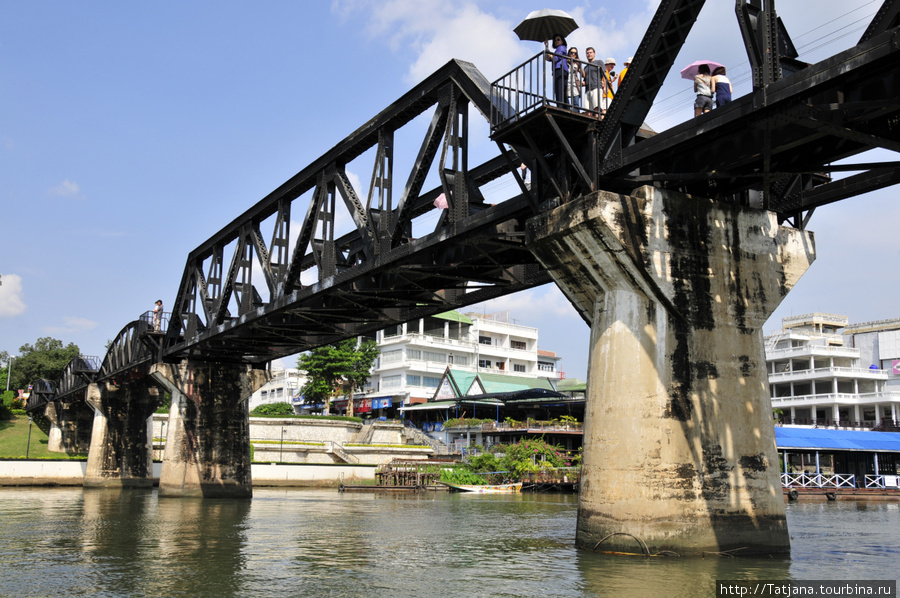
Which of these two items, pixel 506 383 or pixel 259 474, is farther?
pixel 506 383

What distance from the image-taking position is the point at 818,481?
5331 cm

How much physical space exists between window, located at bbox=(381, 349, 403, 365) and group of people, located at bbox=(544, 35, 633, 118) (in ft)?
270

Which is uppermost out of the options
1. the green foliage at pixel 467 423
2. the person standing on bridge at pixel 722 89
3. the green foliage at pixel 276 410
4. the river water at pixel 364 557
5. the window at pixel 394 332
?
the window at pixel 394 332

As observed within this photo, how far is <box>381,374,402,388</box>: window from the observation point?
99.4 meters

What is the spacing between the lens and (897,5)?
11922mm

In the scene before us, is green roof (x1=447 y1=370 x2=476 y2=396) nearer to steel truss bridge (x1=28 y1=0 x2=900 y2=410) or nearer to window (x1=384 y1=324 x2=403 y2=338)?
window (x1=384 y1=324 x2=403 y2=338)

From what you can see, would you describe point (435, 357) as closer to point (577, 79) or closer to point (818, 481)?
point (818, 481)

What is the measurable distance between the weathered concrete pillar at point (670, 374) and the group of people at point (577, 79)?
2355 mm

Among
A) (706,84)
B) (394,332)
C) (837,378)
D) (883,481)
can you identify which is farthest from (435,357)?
(706,84)

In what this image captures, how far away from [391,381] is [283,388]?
1418 inches

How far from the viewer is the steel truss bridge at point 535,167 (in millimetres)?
13320

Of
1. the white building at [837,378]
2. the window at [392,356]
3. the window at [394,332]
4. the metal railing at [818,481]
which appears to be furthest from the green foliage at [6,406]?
the metal railing at [818,481]

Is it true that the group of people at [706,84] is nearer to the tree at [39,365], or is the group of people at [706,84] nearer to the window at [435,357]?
the window at [435,357]

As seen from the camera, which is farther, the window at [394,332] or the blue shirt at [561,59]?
the window at [394,332]
